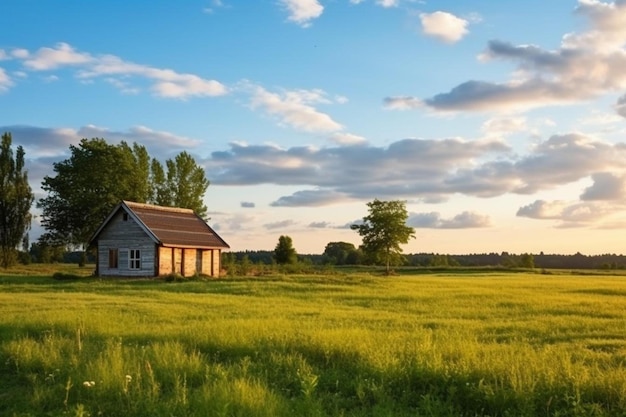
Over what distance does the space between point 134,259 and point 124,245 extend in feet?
5.02

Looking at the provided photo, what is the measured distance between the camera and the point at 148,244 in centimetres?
4941

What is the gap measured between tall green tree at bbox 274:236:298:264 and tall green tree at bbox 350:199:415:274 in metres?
10.6

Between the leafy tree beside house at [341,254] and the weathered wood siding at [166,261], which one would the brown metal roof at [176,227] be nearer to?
the weathered wood siding at [166,261]

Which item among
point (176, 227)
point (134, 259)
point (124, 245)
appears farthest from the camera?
point (176, 227)

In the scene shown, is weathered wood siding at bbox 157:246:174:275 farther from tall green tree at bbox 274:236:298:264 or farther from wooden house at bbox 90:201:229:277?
tall green tree at bbox 274:236:298:264

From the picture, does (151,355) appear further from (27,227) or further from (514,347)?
(27,227)

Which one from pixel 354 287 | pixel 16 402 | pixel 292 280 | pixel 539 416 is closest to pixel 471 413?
pixel 539 416

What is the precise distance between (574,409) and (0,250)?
73438 millimetres

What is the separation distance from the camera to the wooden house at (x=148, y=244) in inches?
1938

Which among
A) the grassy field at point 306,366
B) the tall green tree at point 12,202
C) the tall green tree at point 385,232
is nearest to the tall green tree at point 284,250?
the tall green tree at point 385,232

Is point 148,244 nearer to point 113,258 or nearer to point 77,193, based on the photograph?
point 113,258

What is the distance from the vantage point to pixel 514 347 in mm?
14094

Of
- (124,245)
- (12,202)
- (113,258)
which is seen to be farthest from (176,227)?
(12,202)

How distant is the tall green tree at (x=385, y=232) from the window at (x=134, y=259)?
109ft
